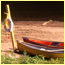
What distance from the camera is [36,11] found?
463 inches

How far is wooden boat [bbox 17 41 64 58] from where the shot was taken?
6.81 metres

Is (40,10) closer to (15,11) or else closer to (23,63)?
(15,11)

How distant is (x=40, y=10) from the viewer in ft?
38.7

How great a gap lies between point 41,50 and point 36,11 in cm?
508

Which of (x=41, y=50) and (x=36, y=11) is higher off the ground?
(x=36, y=11)

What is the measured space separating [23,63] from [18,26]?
585cm

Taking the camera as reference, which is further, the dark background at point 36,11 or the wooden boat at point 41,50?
the dark background at point 36,11

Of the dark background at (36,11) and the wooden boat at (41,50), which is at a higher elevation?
the dark background at (36,11)

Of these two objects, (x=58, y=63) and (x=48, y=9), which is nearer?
(x=58, y=63)

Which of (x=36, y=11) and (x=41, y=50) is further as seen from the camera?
(x=36, y=11)

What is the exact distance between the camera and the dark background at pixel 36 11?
11734mm

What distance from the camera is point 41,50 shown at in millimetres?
7117

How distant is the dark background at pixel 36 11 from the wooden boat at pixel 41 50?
410 cm

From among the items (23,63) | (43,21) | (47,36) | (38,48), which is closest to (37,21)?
(43,21)
